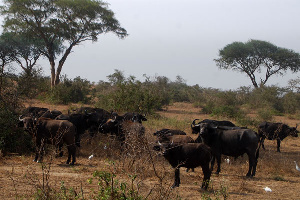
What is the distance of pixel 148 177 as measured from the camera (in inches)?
332

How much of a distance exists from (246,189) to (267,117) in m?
14.7

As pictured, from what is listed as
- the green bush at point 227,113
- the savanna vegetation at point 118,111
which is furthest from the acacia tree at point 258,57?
the green bush at point 227,113

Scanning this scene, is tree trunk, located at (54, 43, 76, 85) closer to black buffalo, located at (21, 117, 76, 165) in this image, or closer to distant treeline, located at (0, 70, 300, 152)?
distant treeline, located at (0, 70, 300, 152)

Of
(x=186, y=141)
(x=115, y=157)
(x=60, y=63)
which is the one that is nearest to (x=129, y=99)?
(x=115, y=157)

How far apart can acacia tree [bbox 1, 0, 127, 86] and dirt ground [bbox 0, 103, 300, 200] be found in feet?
67.9

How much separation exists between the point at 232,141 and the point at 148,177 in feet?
9.01

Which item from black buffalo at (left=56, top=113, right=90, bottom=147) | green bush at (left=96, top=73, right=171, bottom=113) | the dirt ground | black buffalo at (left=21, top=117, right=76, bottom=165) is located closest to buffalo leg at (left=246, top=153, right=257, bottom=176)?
the dirt ground

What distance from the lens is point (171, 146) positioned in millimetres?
7570

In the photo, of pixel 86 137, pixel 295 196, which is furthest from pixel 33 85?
pixel 295 196

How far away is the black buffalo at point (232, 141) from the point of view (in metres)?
9.56

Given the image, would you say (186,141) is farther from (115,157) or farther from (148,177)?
(115,157)

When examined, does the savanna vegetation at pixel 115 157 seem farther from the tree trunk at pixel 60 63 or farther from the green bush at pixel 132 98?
the tree trunk at pixel 60 63

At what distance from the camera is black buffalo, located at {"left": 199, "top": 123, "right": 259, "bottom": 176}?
9.56 meters

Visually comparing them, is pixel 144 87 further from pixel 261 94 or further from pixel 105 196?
pixel 105 196
